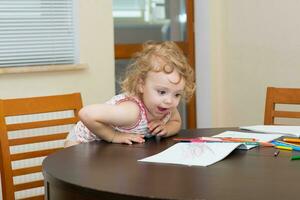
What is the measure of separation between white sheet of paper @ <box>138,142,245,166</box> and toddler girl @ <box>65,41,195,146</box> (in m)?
0.20

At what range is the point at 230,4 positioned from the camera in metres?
3.72

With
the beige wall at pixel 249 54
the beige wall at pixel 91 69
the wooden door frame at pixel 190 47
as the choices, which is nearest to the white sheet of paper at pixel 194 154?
the beige wall at pixel 91 69

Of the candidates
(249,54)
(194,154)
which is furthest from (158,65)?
(249,54)

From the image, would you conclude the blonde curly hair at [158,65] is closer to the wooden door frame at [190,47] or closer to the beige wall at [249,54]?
the beige wall at [249,54]

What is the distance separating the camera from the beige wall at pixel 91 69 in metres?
3.07

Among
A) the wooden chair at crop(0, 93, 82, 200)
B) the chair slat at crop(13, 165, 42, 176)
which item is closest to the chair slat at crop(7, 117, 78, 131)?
the wooden chair at crop(0, 93, 82, 200)

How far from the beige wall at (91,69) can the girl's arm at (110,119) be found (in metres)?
1.25

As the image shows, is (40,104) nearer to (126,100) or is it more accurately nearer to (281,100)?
(126,100)

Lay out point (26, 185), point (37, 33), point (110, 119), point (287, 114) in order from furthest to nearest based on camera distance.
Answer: point (37, 33) < point (287, 114) < point (26, 185) < point (110, 119)

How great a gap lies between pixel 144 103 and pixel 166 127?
136 mm

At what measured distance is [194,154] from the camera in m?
1.58

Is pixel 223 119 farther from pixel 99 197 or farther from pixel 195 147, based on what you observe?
pixel 99 197

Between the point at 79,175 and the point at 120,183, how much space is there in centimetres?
15

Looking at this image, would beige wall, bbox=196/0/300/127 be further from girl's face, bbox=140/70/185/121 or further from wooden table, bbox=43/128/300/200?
wooden table, bbox=43/128/300/200
